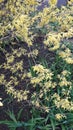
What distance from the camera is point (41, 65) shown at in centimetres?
321

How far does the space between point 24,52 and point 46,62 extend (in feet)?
0.90

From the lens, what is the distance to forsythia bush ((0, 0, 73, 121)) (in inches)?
125

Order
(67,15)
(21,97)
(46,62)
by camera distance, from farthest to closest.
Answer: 1. (46,62)
2. (67,15)
3. (21,97)

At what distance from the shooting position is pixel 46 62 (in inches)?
152

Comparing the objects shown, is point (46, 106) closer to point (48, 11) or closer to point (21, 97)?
point (21, 97)

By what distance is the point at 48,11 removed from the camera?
346 cm

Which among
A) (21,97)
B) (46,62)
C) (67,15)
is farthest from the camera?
(46,62)

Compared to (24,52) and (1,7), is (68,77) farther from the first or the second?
(1,7)

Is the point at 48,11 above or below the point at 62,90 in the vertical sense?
above

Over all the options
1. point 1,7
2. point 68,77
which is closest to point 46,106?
point 68,77

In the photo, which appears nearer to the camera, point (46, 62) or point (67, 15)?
point (67, 15)

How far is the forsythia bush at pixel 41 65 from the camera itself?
10.4 ft

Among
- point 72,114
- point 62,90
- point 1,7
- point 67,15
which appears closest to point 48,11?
point 67,15

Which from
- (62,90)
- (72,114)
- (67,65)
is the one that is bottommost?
(72,114)
